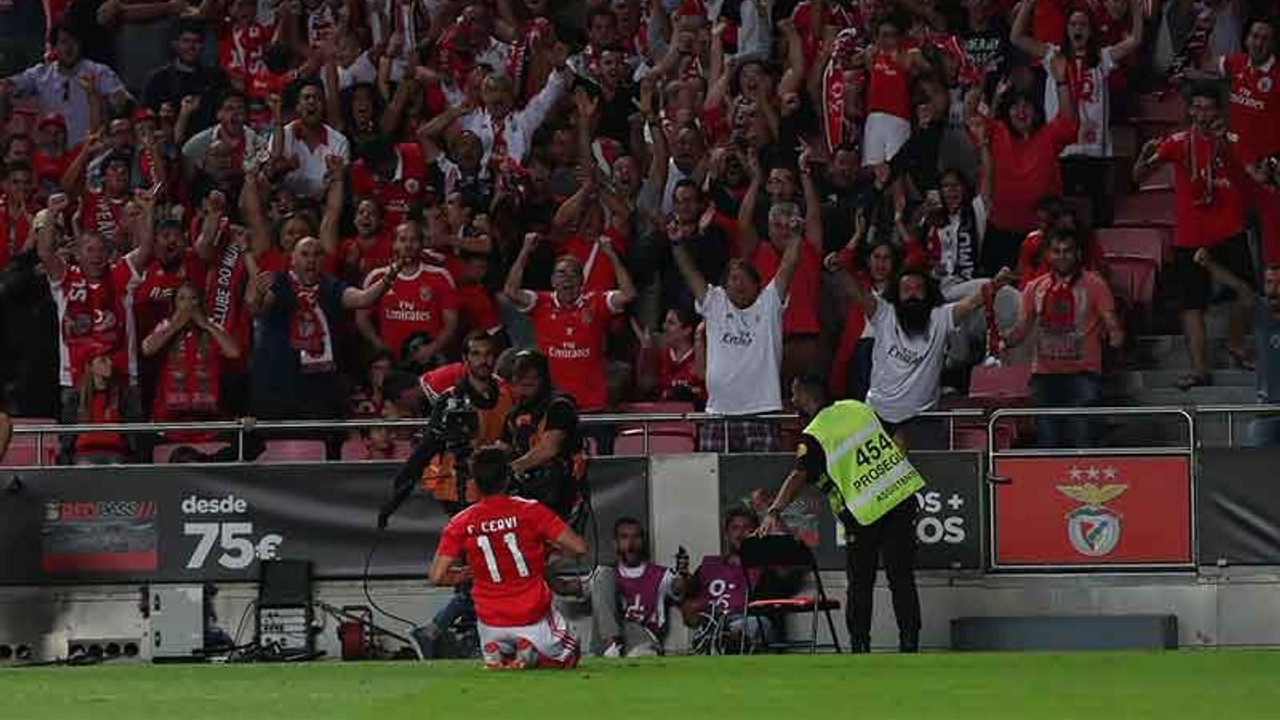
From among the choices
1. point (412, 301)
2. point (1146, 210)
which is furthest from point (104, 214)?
point (1146, 210)

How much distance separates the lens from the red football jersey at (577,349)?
72.1 feet

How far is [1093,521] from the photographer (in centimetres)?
A: 2097

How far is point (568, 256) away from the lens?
73.3 ft

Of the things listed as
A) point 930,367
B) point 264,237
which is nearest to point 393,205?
point 264,237

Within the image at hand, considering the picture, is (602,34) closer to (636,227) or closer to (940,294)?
(636,227)

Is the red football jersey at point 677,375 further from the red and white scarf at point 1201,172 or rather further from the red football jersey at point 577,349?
the red and white scarf at point 1201,172

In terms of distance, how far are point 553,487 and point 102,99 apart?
8354mm

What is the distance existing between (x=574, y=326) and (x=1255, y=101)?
5890 mm

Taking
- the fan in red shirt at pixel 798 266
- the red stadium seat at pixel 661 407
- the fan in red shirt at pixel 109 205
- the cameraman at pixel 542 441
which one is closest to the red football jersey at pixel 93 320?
the fan in red shirt at pixel 109 205

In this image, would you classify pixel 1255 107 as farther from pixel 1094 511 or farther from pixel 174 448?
pixel 174 448

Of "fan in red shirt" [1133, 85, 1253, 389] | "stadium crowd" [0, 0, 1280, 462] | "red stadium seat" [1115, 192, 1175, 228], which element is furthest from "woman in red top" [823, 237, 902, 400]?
"red stadium seat" [1115, 192, 1175, 228]

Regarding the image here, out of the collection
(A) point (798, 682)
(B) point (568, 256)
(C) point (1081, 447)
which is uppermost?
(B) point (568, 256)

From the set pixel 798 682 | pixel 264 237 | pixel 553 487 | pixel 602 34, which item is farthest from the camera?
pixel 602 34

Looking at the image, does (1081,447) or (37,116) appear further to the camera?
(37,116)
